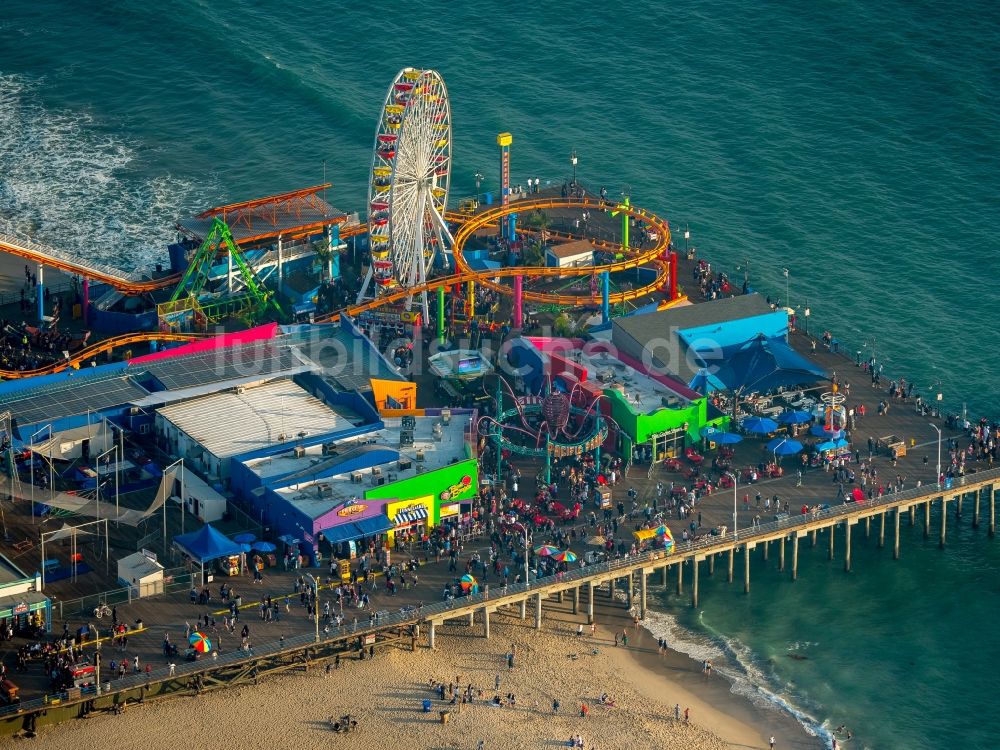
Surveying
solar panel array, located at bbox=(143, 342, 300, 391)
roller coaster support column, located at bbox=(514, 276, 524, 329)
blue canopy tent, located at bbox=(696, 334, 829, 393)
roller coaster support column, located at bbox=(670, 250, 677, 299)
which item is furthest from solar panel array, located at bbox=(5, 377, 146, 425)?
roller coaster support column, located at bbox=(670, 250, 677, 299)

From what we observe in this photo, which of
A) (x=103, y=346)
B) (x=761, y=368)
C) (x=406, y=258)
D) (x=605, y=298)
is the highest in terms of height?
(x=406, y=258)

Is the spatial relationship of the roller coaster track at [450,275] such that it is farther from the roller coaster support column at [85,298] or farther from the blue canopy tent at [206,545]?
the blue canopy tent at [206,545]

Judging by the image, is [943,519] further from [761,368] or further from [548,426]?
[548,426]

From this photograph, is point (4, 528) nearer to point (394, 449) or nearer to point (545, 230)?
point (394, 449)

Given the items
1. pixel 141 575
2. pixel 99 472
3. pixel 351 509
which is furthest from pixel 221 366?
pixel 141 575

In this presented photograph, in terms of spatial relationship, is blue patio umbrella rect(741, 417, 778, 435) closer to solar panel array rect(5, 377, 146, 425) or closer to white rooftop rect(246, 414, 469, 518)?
white rooftop rect(246, 414, 469, 518)

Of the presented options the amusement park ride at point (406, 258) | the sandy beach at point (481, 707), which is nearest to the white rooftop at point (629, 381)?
the amusement park ride at point (406, 258)
